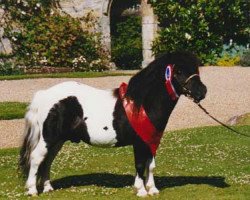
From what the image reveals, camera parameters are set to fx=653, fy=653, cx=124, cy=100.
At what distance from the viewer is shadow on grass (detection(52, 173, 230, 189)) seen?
8023mm

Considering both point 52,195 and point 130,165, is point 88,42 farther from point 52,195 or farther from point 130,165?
point 52,195

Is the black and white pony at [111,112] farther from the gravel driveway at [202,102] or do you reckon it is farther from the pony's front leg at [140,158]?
the gravel driveway at [202,102]

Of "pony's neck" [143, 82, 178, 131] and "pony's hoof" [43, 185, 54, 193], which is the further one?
"pony's hoof" [43, 185, 54, 193]

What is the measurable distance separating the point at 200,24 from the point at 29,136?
1845 cm

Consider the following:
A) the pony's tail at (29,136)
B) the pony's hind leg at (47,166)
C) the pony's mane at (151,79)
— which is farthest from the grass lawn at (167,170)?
the pony's mane at (151,79)

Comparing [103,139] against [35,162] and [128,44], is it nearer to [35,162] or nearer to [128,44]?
[35,162]

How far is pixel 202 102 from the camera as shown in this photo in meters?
16.9

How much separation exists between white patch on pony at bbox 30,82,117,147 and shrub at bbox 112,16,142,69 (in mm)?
19370

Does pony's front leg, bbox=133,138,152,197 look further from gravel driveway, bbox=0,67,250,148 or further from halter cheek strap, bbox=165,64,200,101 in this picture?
gravel driveway, bbox=0,67,250,148

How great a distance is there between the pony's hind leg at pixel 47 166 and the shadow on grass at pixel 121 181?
36 cm

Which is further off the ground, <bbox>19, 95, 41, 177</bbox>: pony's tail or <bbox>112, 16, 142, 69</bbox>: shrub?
<bbox>19, 95, 41, 177</bbox>: pony's tail

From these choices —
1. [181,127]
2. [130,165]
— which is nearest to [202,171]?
[130,165]

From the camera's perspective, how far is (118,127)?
7.17 meters

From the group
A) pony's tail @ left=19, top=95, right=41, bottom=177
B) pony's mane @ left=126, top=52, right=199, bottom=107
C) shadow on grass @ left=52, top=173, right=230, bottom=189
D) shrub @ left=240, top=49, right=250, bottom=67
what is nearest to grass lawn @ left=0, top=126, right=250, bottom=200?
shadow on grass @ left=52, top=173, right=230, bottom=189
